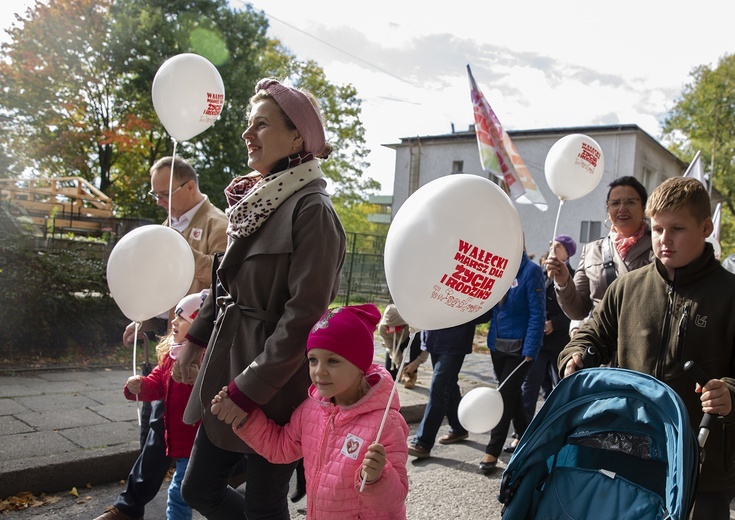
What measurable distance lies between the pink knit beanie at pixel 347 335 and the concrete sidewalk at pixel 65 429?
249cm

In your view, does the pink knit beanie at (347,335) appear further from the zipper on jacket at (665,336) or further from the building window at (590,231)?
the building window at (590,231)

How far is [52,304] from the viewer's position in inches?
283

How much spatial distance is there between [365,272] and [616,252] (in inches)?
550

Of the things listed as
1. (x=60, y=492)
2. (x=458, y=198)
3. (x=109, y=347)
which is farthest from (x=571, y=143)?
(x=109, y=347)

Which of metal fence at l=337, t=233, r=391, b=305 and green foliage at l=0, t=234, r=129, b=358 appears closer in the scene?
green foliage at l=0, t=234, r=129, b=358

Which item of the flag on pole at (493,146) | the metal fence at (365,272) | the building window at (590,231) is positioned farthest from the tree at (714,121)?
the flag on pole at (493,146)

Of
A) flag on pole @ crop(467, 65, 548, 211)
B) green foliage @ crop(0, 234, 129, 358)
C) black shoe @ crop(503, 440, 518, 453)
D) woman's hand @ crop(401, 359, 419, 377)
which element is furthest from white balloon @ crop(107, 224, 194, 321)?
flag on pole @ crop(467, 65, 548, 211)

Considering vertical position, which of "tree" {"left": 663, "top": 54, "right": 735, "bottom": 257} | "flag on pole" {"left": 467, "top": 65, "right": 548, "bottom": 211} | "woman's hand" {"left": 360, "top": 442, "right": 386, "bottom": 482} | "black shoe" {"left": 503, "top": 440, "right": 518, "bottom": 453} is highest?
"tree" {"left": 663, "top": 54, "right": 735, "bottom": 257}

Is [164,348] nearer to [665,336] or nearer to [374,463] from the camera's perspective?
[374,463]

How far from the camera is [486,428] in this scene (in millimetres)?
4543

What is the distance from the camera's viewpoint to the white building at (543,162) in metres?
24.5

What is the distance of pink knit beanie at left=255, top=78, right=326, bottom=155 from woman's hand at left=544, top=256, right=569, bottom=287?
5.09 feet

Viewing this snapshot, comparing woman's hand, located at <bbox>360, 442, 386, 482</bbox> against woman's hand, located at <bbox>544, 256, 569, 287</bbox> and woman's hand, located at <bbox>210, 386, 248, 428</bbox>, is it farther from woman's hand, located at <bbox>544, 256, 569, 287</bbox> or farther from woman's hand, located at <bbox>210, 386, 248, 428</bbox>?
woman's hand, located at <bbox>544, 256, 569, 287</bbox>

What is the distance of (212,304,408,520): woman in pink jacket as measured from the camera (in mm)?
2264
